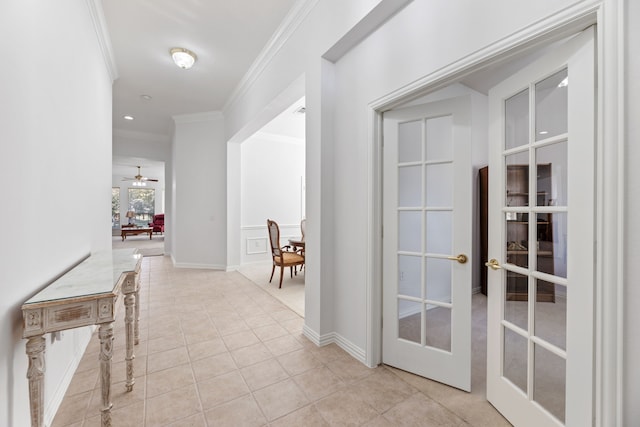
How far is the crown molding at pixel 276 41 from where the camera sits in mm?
2672

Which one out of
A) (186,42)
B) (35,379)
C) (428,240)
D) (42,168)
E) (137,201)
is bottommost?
(35,379)

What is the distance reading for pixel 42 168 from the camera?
158 centimetres

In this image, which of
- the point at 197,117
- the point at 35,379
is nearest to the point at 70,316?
the point at 35,379

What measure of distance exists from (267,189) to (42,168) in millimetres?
4813

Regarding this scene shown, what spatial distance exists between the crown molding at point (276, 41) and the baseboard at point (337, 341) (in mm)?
3109

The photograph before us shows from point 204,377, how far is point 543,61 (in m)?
2.91

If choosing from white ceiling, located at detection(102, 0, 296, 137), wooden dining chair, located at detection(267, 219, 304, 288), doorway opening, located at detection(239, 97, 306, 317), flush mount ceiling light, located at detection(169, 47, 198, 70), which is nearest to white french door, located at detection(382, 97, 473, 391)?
white ceiling, located at detection(102, 0, 296, 137)

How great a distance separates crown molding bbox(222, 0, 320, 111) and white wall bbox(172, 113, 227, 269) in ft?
5.40

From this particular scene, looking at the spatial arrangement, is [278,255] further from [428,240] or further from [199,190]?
[428,240]

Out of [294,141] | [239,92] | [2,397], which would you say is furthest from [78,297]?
[294,141]

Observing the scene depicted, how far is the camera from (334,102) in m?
2.57

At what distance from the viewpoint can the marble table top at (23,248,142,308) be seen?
1.33 m

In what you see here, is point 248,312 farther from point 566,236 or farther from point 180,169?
point 180,169

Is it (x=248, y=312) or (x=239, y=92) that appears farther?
(x=239, y=92)
